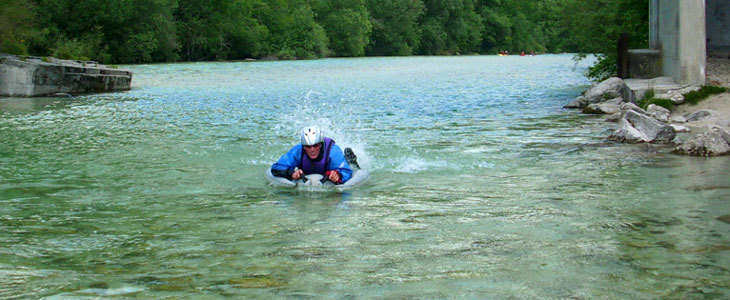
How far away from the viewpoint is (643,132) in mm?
15375

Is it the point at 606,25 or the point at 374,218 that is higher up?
the point at 606,25

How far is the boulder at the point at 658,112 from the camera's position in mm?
17328

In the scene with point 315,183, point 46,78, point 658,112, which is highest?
point 46,78

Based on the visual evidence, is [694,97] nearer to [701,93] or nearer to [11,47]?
[701,93]

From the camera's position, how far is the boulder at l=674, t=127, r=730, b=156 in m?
13.3

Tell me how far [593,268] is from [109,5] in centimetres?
6315

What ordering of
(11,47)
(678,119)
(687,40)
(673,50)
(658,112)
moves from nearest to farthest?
(678,119) < (658,112) < (687,40) < (673,50) < (11,47)

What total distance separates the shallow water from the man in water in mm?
267

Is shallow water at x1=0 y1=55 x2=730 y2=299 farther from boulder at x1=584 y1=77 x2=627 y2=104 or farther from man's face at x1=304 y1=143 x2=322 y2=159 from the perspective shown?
boulder at x1=584 y1=77 x2=627 y2=104

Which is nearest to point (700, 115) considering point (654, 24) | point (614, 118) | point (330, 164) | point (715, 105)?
point (715, 105)

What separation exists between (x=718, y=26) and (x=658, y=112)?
30.3 feet

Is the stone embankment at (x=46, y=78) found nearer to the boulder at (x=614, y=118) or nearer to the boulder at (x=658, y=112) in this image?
the boulder at (x=614, y=118)

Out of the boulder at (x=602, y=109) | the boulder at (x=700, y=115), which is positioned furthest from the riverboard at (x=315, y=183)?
the boulder at (x=602, y=109)

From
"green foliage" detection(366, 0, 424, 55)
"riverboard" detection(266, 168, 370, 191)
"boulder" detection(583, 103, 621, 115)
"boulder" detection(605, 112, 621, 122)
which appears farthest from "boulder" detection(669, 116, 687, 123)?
"green foliage" detection(366, 0, 424, 55)
